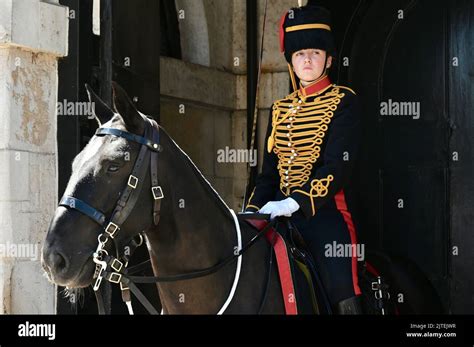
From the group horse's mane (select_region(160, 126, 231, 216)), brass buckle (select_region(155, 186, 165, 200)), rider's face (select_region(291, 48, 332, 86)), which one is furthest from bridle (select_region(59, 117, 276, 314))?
rider's face (select_region(291, 48, 332, 86))

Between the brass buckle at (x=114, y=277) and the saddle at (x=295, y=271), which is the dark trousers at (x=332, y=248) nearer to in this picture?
the saddle at (x=295, y=271)

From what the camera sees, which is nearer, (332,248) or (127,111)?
(127,111)

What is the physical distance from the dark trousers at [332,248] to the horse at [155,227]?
274 mm

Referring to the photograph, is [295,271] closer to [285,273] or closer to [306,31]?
[285,273]

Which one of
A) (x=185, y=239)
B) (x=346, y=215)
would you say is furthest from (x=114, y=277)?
(x=346, y=215)

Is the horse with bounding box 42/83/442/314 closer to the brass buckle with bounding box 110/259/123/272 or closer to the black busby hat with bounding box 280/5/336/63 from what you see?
the brass buckle with bounding box 110/259/123/272

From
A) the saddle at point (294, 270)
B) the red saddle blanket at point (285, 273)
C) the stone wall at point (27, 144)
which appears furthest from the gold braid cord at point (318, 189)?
the stone wall at point (27, 144)

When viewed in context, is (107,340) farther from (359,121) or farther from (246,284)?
(359,121)

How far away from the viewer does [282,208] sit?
4.22 meters

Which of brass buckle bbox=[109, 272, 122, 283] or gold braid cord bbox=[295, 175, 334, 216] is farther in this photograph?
gold braid cord bbox=[295, 175, 334, 216]

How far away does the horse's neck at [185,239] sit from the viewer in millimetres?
3781

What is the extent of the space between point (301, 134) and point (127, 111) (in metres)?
1.18

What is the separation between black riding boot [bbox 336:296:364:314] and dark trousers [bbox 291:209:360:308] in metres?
0.01

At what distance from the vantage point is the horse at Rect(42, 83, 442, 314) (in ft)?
11.5
